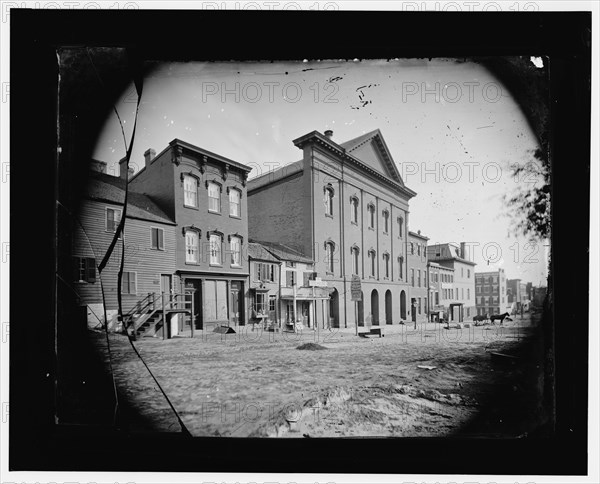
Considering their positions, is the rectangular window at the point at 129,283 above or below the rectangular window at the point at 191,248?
below

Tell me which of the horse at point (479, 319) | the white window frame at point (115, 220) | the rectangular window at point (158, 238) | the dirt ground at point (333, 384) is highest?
the white window frame at point (115, 220)

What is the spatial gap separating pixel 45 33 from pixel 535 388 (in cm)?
564

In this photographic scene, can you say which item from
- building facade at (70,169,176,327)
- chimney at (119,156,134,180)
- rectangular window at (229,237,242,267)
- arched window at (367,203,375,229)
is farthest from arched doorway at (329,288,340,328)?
chimney at (119,156,134,180)

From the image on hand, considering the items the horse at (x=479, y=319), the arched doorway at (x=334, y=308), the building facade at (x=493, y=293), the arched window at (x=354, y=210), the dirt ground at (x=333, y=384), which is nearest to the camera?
the dirt ground at (x=333, y=384)

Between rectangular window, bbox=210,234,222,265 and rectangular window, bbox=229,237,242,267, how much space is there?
114 millimetres

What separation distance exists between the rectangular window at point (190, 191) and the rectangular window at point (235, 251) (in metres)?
0.51

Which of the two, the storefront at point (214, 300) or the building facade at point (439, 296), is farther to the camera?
the building facade at point (439, 296)

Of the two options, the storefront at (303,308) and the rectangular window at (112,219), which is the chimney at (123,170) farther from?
the storefront at (303,308)

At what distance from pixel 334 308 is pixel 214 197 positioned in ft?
5.42

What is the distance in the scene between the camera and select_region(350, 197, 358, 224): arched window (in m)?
3.29

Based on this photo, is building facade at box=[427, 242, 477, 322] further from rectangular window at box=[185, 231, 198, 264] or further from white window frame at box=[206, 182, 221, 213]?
rectangular window at box=[185, 231, 198, 264]

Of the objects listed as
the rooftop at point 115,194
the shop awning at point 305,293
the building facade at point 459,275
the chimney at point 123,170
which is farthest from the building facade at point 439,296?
the chimney at point 123,170

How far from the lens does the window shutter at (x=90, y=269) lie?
9.47ft

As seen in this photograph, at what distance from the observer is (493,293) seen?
2.99 meters
